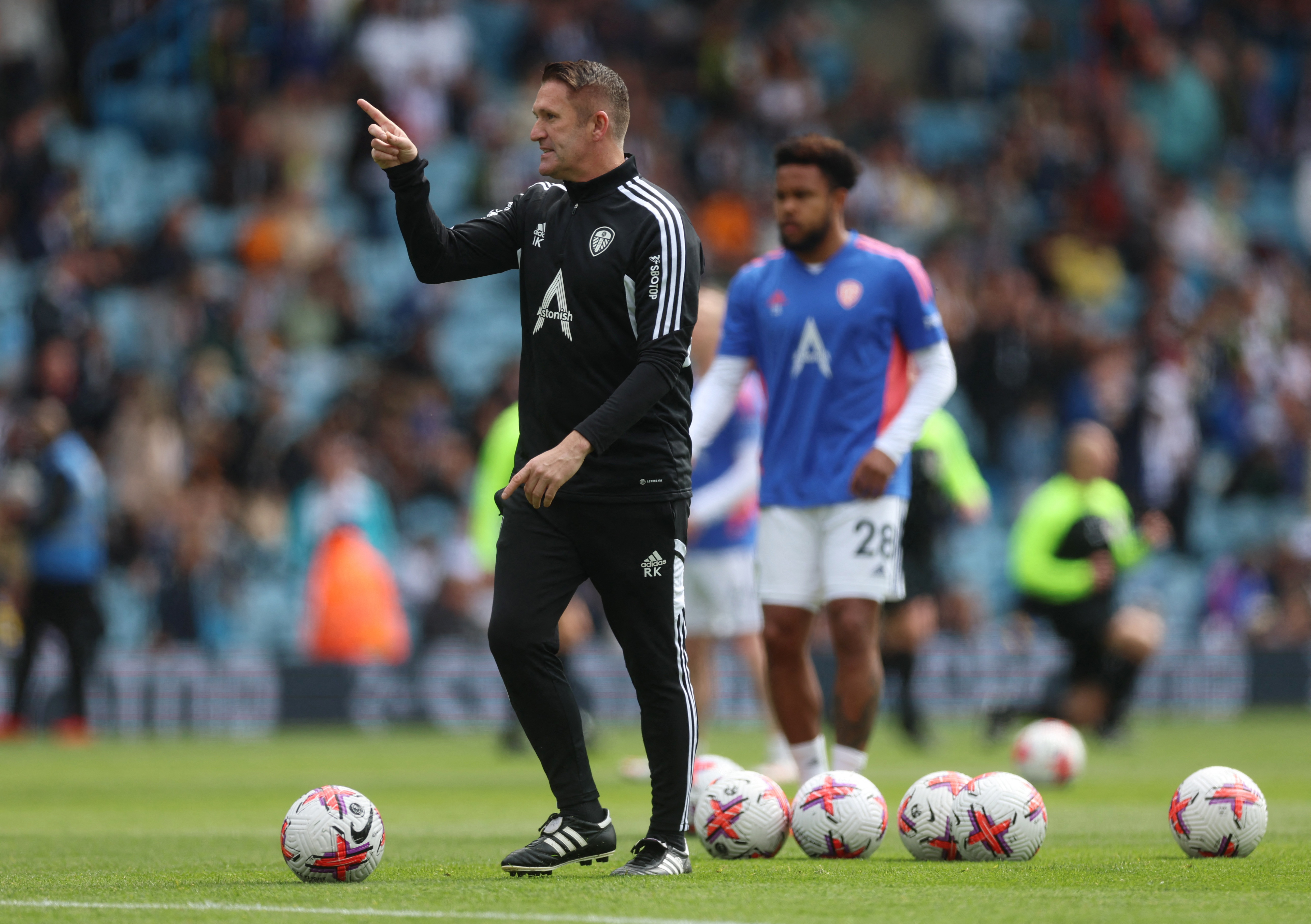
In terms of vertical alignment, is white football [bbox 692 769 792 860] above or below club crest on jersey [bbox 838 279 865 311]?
below

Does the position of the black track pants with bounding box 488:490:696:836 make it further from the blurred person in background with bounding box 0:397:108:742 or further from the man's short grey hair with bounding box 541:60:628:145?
the blurred person in background with bounding box 0:397:108:742

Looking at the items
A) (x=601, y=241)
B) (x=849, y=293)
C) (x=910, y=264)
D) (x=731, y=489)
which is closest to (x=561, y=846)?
(x=601, y=241)

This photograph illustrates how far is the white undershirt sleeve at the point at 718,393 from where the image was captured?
941cm

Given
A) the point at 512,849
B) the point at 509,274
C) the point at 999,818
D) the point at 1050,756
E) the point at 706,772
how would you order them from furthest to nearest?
the point at 509,274, the point at 1050,756, the point at 706,772, the point at 512,849, the point at 999,818

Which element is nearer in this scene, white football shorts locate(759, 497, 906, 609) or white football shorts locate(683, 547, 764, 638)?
white football shorts locate(759, 497, 906, 609)

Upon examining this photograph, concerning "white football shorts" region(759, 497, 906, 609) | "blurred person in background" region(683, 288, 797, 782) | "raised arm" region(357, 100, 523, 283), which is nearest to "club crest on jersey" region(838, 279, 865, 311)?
"white football shorts" region(759, 497, 906, 609)

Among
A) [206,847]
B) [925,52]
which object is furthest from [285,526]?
[925,52]

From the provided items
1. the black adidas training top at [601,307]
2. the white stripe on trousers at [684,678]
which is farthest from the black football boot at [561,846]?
the black adidas training top at [601,307]

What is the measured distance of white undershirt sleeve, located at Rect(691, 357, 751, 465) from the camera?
9.41m

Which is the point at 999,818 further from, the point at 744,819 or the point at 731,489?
the point at 731,489

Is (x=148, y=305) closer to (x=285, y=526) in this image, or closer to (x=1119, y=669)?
(x=285, y=526)

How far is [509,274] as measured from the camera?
22719mm

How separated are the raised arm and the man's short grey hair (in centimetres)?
40

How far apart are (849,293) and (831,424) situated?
606 millimetres
